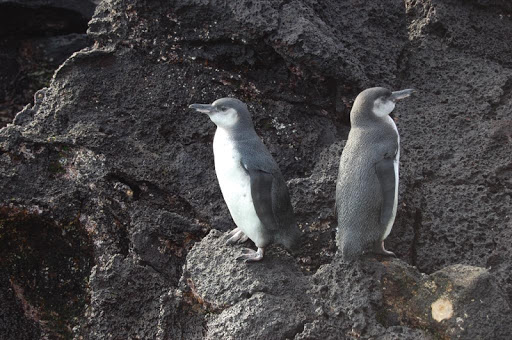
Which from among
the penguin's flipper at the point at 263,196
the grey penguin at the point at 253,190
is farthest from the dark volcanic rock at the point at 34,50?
the penguin's flipper at the point at 263,196

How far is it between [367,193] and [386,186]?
124 mm

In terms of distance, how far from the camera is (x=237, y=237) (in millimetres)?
4461

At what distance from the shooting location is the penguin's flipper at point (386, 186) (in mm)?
4039

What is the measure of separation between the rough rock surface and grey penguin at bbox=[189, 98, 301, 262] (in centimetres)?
18

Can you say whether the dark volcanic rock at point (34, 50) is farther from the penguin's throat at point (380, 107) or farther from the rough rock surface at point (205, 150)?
the penguin's throat at point (380, 107)

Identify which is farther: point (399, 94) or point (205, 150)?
point (205, 150)

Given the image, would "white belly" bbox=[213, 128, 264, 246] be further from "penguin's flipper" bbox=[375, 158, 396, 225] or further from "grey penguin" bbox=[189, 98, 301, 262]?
"penguin's flipper" bbox=[375, 158, 396, 225]

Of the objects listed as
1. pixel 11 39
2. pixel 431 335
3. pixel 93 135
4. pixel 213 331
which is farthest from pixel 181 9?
pixel 11 39

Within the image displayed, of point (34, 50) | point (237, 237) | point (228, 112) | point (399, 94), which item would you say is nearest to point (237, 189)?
point (237, 237)

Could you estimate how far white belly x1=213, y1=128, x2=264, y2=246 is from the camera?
4.21 m

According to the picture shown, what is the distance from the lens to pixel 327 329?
384 centimetres

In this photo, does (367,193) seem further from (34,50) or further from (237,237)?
(34,50)

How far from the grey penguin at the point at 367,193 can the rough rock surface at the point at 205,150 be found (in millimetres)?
332

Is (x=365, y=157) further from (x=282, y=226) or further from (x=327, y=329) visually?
(x=327, y=329)
